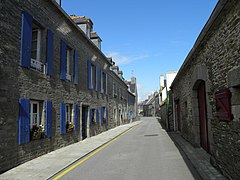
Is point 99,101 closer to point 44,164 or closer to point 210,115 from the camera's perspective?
point 44,164

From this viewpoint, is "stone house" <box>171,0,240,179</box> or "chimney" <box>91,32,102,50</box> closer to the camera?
"stone house" <box>171,0,240,179</box>

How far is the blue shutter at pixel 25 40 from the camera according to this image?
726 centimetres

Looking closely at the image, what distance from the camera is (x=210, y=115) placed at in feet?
21.5

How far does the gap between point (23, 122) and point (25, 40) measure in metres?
2.79

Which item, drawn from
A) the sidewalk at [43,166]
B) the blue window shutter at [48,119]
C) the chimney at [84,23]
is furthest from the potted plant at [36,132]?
the chimney at [84,23]

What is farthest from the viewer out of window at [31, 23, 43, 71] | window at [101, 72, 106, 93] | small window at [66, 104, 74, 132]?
window at [101, 72, 106, 93]

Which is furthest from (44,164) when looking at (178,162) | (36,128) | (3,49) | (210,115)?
(210,115)

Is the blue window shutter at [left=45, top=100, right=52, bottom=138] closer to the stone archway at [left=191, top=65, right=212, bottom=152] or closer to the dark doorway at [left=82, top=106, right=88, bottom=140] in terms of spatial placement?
the dark doorway at [left=82, top=106, right=88, bottom=140]

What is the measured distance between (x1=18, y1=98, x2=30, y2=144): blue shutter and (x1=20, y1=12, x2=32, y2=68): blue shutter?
51.3 inches

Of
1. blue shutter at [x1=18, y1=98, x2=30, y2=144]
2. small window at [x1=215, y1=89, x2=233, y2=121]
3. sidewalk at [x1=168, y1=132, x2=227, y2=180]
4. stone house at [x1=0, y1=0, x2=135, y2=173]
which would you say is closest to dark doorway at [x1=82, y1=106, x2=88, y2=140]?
stone house at [x1=0, y1=0, x2=135, y2=173]

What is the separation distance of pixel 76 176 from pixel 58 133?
4.45 m

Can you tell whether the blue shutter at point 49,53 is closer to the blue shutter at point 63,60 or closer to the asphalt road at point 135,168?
the blue shutter at point 63,60

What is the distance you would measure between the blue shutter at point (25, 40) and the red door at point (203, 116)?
6.51 m

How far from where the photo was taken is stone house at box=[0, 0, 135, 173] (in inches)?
257
